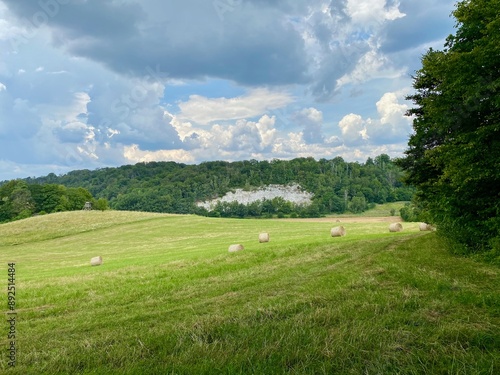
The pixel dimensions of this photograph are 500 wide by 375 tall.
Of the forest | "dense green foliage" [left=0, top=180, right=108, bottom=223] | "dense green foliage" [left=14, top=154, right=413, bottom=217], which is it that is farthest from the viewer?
"dense green foliage" [left=14, top=154, right=413, bottom=217]

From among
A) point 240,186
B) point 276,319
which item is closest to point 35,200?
point 240,186

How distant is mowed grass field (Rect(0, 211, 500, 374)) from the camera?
5398 mm

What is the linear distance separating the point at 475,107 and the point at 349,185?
138753 millimetres

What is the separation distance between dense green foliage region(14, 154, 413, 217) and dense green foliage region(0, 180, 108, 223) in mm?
19577

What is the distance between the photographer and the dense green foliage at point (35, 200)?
4122 inches

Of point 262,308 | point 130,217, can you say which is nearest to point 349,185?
point 130,217

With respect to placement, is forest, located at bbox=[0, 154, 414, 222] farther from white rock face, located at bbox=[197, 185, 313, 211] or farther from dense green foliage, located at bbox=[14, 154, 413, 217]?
white rock face, located at bbox=[197, 185, 313, 211]

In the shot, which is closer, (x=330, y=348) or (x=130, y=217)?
(x=330, y=348)

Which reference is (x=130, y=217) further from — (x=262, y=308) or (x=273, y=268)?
(x=262, y=308)

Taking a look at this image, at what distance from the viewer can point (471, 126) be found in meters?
17.5

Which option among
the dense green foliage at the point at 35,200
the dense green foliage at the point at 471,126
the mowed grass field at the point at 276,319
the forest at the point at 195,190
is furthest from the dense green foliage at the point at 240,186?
the mowed grass field at the point at 276,319

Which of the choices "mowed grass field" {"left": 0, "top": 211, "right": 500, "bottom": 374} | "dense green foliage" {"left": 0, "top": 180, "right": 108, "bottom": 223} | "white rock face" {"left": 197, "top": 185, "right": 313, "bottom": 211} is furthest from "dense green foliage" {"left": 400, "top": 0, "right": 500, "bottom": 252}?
"white rock face" {"left": 197, "top": 185, "right": 313, "bottom": 211}

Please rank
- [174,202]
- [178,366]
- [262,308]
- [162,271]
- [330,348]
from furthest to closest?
[174,202] < [162,271] < [262,308] < [330,348] < [178,366]

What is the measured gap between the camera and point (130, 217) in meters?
78.6
